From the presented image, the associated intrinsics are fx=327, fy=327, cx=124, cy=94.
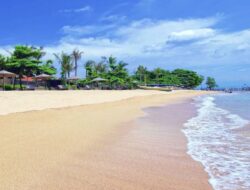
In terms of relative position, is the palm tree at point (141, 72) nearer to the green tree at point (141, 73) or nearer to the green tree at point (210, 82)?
the green tree at point (141, 73)

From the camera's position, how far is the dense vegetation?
34312mm

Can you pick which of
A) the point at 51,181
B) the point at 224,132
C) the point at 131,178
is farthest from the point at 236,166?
the point at 224,132

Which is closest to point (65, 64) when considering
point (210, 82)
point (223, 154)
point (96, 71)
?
point (96, 71)

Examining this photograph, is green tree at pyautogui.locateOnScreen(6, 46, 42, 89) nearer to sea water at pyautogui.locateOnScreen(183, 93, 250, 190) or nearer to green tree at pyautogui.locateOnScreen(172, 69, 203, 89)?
sea water at pyautogui.locateOnScreen(183, 93, 250, 190)

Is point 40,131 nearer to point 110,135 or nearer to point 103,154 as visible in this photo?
point 110,135

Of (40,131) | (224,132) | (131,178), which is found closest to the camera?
(131,178)

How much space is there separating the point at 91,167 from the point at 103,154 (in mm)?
975

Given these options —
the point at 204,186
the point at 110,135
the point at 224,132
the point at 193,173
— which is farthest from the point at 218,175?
the point at 224,132

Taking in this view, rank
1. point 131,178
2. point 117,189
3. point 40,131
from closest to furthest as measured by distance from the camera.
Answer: point 117,189 < point 131,178 < point 40,131

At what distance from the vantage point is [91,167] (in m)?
4.73

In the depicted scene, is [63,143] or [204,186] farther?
[63,143]

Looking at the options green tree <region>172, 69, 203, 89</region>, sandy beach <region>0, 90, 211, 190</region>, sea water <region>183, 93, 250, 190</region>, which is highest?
green tree <region>172, 69, 203, 89</region>

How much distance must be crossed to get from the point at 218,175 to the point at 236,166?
66cm

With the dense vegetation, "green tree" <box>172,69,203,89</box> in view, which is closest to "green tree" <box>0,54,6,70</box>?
the dense vegetation
